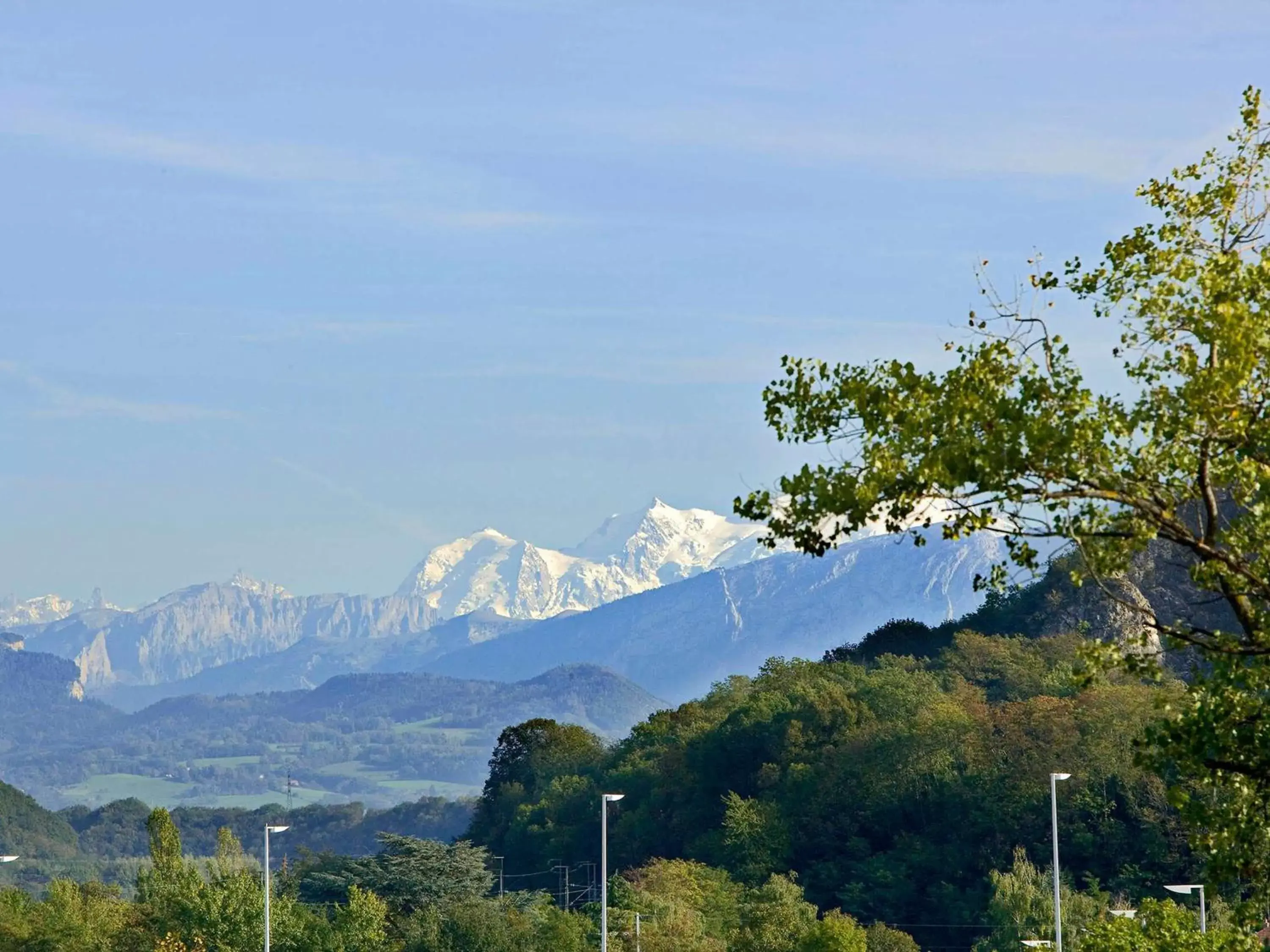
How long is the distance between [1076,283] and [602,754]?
13538cm

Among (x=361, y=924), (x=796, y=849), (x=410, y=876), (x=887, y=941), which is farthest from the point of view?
(x=796, y=849)

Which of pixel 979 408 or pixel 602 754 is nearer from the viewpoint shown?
pixel 979 408

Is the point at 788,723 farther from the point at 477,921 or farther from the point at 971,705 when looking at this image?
the point at 477,921

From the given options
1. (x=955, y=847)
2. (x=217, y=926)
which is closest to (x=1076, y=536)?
(x=217, y=926)

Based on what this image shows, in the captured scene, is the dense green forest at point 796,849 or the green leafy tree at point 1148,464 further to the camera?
the dense green forest at point 796,849

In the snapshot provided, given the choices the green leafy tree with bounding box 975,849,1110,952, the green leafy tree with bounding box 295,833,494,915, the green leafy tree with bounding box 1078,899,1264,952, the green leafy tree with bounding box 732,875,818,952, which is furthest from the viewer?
the green leafy tree with bounding box 295,833,494,915

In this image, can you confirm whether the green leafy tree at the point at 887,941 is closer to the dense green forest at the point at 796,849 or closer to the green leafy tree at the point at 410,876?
the dense green forest at the point at 796,849

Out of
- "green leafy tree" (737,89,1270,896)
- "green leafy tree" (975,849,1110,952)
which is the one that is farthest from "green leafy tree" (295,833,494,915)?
"green leafy tree" (737,89,1270,896)

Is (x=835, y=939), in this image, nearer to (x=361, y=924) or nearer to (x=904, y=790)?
(x=361, y=924)

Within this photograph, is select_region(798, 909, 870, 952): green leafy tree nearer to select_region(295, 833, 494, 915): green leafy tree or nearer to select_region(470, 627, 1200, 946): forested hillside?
select_region(470, 627, 1200, 946): forested hillside

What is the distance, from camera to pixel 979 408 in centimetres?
1521

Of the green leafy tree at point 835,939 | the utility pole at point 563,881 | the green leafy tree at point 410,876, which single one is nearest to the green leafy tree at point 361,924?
the green leafy tree at point 410,876

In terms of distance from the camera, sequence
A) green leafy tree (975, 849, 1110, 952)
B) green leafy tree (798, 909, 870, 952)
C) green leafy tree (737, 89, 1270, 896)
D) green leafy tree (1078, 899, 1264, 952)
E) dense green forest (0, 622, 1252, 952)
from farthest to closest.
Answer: dense green forest (0, 622, 1252, 952)
green leafy tree (975, 849, 1110, 952)
green leafy tree (798, 909, 870, 952)
green leafy tree (1078, 899, 1264, 952)
green leafy tree (737, 89, 1270, 896)

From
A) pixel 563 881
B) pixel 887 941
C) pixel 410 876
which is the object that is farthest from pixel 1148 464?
pixel 563 881
